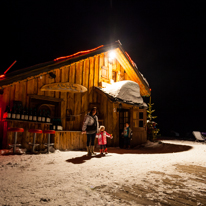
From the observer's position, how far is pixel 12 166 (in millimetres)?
4949

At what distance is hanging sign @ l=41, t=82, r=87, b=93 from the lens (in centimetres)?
876

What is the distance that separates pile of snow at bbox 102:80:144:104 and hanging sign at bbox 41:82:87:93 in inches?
59.6

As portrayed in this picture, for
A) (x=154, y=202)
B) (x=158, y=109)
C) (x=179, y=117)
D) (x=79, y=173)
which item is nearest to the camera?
(x=154, y=202)

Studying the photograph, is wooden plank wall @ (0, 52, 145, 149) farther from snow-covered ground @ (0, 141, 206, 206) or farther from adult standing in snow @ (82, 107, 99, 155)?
snow-covered ground @ (0, 141, 206, 206)

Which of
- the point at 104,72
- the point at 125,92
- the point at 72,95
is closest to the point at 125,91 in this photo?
the point at 125,92

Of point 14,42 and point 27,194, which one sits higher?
point 14,42

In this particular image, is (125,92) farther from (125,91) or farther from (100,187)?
(100,187)

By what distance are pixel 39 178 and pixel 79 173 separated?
959 mm

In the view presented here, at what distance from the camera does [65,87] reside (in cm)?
933

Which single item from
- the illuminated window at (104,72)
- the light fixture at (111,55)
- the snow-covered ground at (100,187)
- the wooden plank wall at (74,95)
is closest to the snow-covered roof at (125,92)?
the wooden plank wall at (74,95)

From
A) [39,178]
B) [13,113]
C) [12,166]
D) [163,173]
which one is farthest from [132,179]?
[13,113]

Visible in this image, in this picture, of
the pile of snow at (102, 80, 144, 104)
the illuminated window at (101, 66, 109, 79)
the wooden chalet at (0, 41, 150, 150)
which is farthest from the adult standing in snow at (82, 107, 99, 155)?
the illuminated window at (101, 66, 109, 79)

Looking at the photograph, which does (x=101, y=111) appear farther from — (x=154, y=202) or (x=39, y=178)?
(x=154, y=202)

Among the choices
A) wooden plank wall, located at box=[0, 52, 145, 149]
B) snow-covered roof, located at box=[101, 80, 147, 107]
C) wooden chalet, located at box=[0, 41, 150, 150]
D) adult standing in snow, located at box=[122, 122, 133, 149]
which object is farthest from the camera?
adult standing in snow, located at box=[122, 122, 133, 149]
